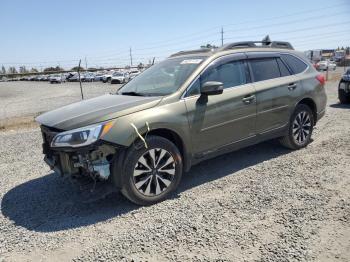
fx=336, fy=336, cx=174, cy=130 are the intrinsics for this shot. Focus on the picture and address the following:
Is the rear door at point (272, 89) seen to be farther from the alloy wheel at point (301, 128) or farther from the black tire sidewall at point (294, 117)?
the alloy wheel at point (301, 128)

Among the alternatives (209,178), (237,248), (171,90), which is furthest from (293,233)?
(171,90)

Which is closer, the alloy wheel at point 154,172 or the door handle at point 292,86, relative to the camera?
the alloy wheel at point 154,172

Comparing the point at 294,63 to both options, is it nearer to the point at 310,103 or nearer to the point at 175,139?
the point at 310,103

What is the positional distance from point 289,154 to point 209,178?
5.67 feet

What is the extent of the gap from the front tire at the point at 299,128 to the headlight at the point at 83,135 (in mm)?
3313

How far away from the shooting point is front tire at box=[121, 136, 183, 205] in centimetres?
378

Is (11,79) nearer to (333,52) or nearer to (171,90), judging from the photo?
(333,52)

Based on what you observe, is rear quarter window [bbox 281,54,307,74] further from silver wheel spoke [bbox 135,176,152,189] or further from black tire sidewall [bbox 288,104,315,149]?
silver wheel spoke [bbox 135,176,152,189]

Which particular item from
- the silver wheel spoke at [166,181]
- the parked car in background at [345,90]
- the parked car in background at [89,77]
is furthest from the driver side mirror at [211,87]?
the parked car in background at [89,77]

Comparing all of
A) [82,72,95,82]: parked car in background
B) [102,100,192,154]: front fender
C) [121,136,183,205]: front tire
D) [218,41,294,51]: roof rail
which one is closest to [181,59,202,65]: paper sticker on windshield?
[218,41,294,51]: roof rail

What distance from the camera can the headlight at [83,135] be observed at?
11.8 feet

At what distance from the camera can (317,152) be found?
5672 millimetres

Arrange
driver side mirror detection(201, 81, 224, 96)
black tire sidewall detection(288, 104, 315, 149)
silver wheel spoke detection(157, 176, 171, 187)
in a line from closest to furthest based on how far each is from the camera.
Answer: silver wheel spoke detection(157, 176, 171, 187) < driver side mirror detection(201, 81, 224, 96) < black tire sidewall detection(288, 104, 315, 149)

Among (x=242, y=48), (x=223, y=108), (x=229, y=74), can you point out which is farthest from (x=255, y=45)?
(x=223, y=108)
